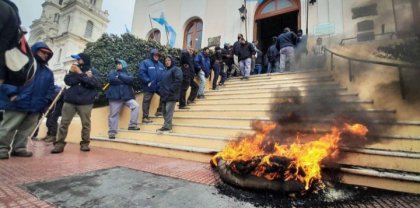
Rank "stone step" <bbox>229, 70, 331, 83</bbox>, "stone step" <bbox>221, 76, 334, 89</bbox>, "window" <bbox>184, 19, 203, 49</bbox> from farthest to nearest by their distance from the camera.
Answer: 1. "window" <bbox>184, 19, 203, 49</bbox>
2. "stone step" <bbox>229, 70, 331, 83</bbox>
3. "stone step" <bbox>221, 76, 334, 89</bbox>

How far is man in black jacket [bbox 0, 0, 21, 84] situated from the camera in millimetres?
1477

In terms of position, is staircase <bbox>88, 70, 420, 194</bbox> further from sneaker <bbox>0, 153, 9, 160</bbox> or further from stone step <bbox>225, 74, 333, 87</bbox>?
sneaker <bbox>0, 153, 9, 160</bbox>

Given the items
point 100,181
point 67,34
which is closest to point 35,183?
point 100,181

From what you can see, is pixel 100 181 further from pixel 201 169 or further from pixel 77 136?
pixel 77 136

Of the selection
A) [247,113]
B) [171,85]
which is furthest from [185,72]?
[247,113]

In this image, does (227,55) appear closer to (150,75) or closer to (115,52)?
(150,75)

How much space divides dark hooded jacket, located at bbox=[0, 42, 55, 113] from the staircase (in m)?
1.90

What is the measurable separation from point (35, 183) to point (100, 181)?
0.70 m

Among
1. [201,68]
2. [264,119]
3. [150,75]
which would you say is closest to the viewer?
[264,119]

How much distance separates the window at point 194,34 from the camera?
15.3 meters

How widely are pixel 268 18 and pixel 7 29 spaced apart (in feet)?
43.4

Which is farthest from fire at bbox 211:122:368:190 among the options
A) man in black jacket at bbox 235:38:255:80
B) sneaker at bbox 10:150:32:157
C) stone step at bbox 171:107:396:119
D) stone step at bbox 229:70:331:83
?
man in black jacket at bbox 235:38:255:80

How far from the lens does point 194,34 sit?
51.3 feet

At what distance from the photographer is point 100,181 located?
308 cm
